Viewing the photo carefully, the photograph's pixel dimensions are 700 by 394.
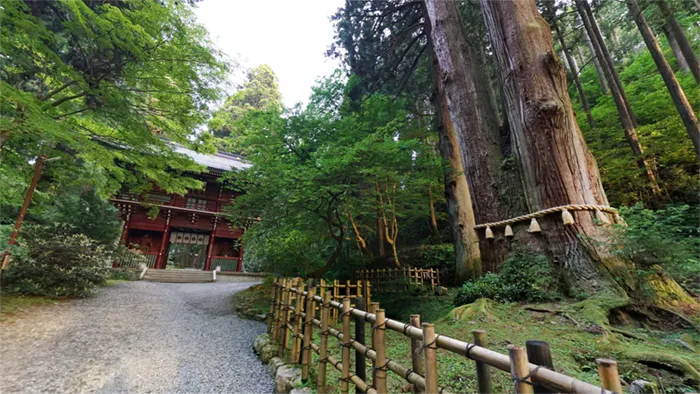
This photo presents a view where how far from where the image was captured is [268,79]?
28.6m

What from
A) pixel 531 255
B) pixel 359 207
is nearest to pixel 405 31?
pixel 359 207

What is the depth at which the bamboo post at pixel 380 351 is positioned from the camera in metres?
1.68

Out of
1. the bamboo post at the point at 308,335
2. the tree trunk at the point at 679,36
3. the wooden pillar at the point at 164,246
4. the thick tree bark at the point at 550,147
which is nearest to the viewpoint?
the bamboo post at the point at 308,335

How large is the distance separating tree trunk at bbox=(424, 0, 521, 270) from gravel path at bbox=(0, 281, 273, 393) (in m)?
3.74

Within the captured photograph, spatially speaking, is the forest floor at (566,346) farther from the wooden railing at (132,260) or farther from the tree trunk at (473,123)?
the wooden railing at (132,260)

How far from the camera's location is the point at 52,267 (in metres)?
6.11

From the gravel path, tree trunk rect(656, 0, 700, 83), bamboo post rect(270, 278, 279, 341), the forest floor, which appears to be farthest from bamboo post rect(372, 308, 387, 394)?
tree trunk rect(656, 0, 700, 83)

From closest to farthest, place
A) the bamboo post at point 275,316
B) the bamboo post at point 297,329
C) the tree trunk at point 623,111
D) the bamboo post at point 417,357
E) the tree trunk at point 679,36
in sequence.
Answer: the bamboo post at point 417,357
the bamboo post at point 297,329
the bamboo post at point 275,316
the tree trunk at point 623,111
the tree trunk at point 679,36

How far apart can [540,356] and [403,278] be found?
7046mm

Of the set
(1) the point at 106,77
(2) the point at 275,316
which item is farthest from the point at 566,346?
(1) the point at 106,77

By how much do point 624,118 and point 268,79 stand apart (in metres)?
28.3

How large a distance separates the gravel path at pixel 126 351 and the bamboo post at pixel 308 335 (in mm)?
515

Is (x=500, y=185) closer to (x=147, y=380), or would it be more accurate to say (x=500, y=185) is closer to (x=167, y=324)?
(x=147, y=380)

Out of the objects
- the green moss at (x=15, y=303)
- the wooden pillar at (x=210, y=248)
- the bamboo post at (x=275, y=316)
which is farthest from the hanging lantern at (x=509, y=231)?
the wooden pillar at (x=210, y=248)
